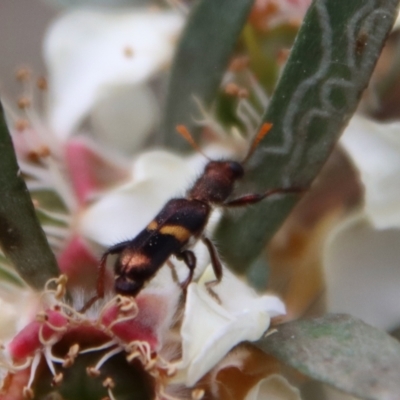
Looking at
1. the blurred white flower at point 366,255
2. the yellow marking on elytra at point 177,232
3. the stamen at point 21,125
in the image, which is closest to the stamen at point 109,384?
the yellow marking on elytra at point 177,232

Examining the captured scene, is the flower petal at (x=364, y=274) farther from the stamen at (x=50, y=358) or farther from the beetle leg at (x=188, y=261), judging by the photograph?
the stamen at (x=50, y=358)

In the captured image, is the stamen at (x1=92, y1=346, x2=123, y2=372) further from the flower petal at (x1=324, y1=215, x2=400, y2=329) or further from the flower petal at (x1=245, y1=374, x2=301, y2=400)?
the flower petal at (x1=324, y1=215, x2=400, y2=329)

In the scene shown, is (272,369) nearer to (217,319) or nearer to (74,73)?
(217,319)

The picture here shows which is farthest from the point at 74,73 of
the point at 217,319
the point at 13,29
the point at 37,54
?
the point at 13,29

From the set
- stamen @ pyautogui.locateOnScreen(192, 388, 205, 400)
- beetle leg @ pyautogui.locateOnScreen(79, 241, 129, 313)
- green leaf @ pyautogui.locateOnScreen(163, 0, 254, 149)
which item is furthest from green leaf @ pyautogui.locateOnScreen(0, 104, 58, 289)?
green leaf @ pyautogui.locateOnScreen(163, 0, 254, 149)

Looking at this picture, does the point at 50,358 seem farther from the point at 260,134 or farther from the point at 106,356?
the point at 260,134
